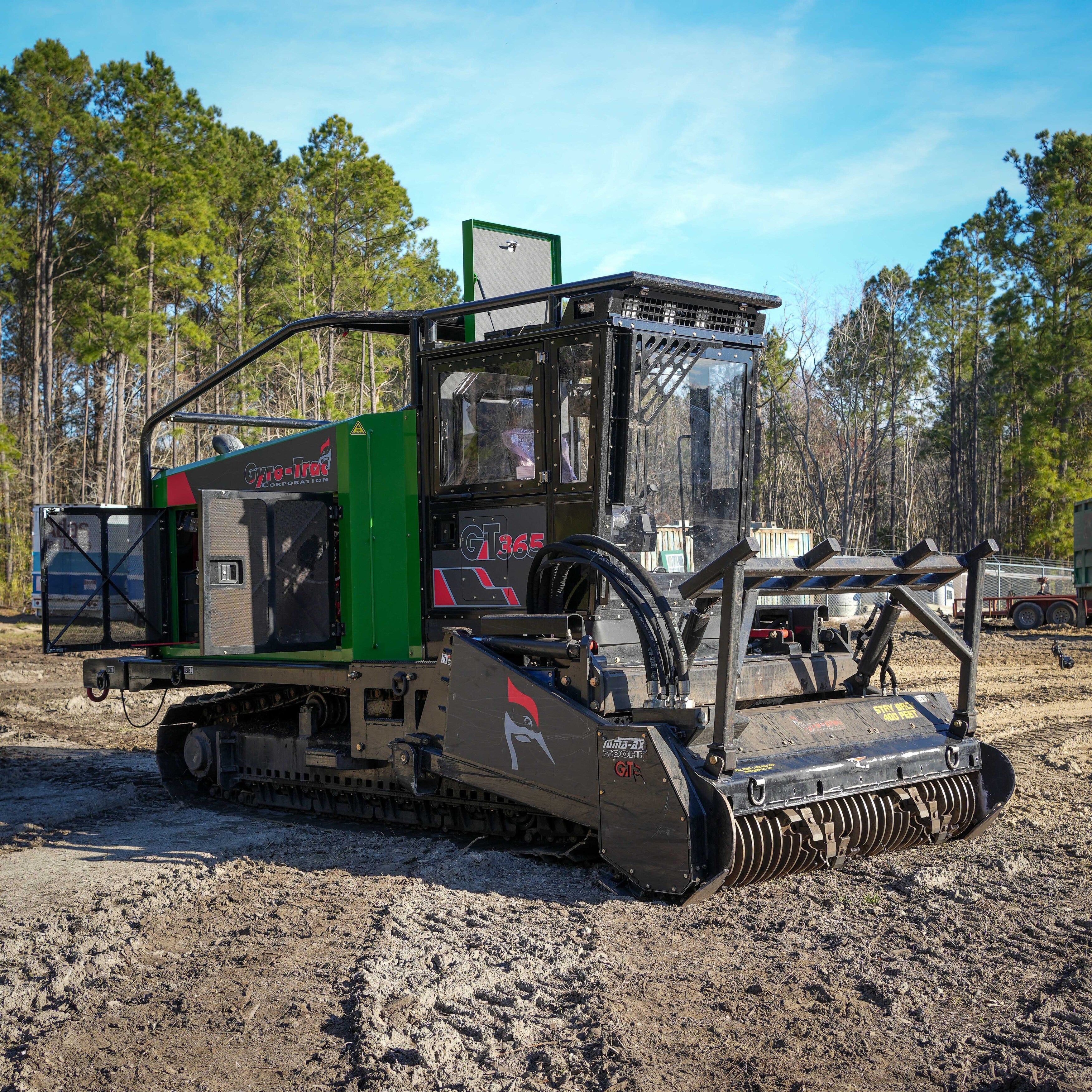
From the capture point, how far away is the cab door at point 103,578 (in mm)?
8430

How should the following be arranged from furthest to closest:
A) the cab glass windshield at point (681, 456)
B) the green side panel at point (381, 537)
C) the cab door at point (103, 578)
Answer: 1. the cab door at point (103, 578)
2. the green side panel at point (381, 537)
3. the cab glass windshield at point (681, 456)

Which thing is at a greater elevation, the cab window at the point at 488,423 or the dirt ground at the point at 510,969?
the cab window at the point at 488,423

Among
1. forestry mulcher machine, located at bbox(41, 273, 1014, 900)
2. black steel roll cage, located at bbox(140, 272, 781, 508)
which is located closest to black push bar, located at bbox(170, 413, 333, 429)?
black steel roll cage, located at bbox(140, 272, 781, 508)

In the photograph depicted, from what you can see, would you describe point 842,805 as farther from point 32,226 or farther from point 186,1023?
point 32,226

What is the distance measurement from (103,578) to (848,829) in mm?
6069

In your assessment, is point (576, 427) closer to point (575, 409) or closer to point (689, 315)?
point (575, 409)

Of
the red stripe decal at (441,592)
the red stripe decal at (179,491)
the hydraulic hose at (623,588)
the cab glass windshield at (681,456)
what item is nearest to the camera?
the hydraulic hose at (623,588)

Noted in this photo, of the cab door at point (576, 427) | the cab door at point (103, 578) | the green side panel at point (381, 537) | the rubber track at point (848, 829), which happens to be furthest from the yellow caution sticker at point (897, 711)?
the cab door at point (103, 578)

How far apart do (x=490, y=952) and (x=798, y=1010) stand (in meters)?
1.32

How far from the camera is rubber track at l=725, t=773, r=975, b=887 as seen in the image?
5.02 metres

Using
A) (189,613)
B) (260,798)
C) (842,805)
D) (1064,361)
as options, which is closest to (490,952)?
(842,805)

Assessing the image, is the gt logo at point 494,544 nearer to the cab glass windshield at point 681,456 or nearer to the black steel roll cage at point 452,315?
the cab glass windshield at point 681,456

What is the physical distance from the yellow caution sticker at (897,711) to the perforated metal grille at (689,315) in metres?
2.33

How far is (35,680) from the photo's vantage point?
56.4 feet
